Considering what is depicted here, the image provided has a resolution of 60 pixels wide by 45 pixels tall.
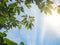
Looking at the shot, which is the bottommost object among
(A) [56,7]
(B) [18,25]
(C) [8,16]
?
(B) [18,25]

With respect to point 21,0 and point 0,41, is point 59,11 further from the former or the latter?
point 0,41

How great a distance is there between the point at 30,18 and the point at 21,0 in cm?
90

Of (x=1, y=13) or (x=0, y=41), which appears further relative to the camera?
(x=1, y=13)

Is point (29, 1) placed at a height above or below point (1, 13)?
above

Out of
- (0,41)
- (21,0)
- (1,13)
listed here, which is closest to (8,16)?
(1,13)

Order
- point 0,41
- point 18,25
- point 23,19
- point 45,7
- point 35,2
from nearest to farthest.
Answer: point 0,41 → point 45,7 → point 35,2 → point 23,19 → point 18,25

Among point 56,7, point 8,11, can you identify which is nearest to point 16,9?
point 8,11

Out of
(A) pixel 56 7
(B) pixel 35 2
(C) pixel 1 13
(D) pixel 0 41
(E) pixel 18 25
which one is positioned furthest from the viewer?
(E) pixel 18 25

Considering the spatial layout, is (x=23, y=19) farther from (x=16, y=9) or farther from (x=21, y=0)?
(x=16, y=9)

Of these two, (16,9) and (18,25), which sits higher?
(16,9)

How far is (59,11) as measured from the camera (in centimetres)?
347

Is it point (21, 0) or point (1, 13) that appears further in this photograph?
point (21, 0)

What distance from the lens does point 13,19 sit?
3.88 meters

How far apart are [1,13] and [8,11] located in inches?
18.4
